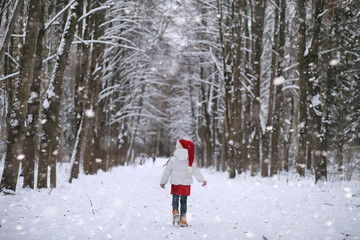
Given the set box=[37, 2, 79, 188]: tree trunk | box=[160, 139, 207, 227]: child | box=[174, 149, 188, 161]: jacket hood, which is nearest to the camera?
box=[160, 139, 207, 227]: child

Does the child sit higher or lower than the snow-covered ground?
higher

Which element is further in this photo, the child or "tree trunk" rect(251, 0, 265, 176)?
"tree trunk" rect(251, 0, 265, 176)

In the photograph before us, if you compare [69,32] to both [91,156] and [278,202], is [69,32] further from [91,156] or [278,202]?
[91,156]

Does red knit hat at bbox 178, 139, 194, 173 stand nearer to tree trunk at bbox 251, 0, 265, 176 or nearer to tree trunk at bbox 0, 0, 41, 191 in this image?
tree trunk at bbox 0, 0, 41, 191

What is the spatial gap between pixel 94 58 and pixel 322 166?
36.8ft

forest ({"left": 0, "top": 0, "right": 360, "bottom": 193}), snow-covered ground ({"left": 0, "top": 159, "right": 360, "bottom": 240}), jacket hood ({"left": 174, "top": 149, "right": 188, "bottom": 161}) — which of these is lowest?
snow-covered ground ({"left": 0, "top": 159, "right": 360, "bottom": 240})

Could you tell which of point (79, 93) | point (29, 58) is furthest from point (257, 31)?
point (29, 58)

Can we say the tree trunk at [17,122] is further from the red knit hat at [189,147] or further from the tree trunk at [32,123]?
the red knit hat at [189,147]

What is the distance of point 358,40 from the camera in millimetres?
13203

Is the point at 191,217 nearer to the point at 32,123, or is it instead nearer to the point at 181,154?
the point at 181,154

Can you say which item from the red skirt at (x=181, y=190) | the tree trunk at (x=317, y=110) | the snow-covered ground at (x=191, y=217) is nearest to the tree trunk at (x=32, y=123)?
the snow-covered ground at (x=191, y=217)

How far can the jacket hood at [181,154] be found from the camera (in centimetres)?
565

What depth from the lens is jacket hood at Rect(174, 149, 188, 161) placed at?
5648 millimetres

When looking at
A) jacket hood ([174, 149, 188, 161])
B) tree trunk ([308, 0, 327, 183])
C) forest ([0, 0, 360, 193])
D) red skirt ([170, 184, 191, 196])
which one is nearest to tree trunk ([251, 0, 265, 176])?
forest ([0, 0, 360, 193])
